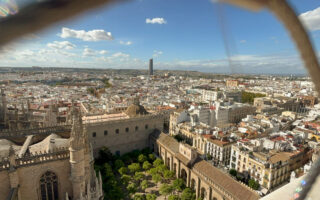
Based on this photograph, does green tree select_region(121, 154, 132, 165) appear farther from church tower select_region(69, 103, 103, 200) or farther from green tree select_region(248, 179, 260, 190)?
green tree select_region(248, 179, 260, 190)

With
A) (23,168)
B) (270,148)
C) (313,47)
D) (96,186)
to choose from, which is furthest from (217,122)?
(313,47)

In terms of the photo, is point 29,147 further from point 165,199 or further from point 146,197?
point 165,199

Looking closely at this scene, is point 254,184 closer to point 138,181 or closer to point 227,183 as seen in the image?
point 227,183

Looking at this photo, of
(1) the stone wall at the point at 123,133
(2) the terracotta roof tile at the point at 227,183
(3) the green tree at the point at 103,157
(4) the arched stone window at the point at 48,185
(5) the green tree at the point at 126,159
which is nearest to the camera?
(4) the arched stone window at the point at 48,185

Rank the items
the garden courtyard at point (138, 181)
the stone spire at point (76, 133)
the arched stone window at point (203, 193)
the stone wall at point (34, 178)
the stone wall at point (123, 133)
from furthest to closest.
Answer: the stone wall at point (123, 133) < the arched stone window at point (203, 193) < the garden courtyard at point (138, 181) < the stone spire at point (76, 133) < the stone wall at point (34, 178)

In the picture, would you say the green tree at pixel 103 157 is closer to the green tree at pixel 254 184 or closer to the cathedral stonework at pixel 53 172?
the cathedral stonework at pixel 53 172

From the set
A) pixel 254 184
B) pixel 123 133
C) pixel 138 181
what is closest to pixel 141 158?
pixel 138 181

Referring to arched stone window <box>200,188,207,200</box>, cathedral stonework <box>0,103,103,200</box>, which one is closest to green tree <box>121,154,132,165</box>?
arched stone window <box>200,188,207,200</box>

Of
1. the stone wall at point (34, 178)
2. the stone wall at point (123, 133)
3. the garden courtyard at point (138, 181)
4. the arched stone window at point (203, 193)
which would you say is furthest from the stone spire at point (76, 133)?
the stone wall at point (123, 133)

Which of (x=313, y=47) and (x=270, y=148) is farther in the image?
(x=270, y=148)
